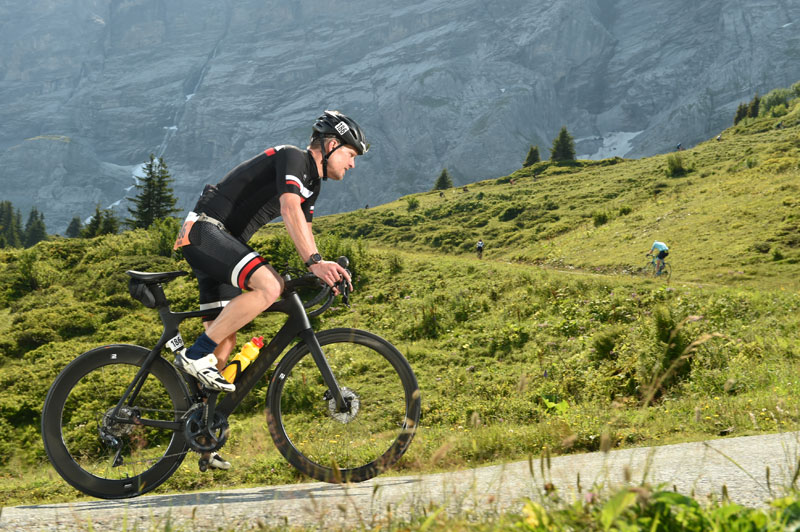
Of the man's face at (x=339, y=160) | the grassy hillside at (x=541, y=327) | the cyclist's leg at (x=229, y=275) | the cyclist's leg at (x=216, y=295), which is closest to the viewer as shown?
the cyclist's leg at (x=229, y=275)

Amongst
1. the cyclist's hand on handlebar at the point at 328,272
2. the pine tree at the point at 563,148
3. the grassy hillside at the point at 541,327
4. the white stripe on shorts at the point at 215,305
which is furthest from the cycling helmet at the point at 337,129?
the pine tree at the point at 563,148

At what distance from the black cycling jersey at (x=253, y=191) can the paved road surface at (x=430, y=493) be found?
2.23m

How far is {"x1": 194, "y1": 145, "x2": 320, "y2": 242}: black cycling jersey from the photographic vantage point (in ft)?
15.0

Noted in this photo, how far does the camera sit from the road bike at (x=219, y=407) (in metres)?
4.47

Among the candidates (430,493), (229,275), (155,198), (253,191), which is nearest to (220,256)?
(229,275)

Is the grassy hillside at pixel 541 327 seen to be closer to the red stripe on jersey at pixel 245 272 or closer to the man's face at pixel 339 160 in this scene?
the red stripe on jersey at pixel 245 272

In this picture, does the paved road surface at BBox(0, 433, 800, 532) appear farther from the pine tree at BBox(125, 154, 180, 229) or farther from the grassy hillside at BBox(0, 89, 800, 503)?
the pine tree at BBox(125, 154, 180, 229)

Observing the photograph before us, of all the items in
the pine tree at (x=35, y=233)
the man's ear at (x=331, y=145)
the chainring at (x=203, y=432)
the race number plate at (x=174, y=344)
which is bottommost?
the chainring at (x=203, y=432)

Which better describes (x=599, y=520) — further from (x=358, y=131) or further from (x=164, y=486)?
(x=164, y=486)

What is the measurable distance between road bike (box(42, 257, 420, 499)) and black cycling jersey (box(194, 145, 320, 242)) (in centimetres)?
65

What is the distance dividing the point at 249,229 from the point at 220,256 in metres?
0.53

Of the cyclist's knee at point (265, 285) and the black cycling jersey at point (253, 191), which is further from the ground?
the black cycling jersey at point (253, 191)

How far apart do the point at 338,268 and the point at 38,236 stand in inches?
4118

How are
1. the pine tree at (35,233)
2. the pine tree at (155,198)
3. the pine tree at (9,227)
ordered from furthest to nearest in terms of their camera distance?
the pine tree at (35,233), the pine tree at (9,227), the pine tree at (155,198)
